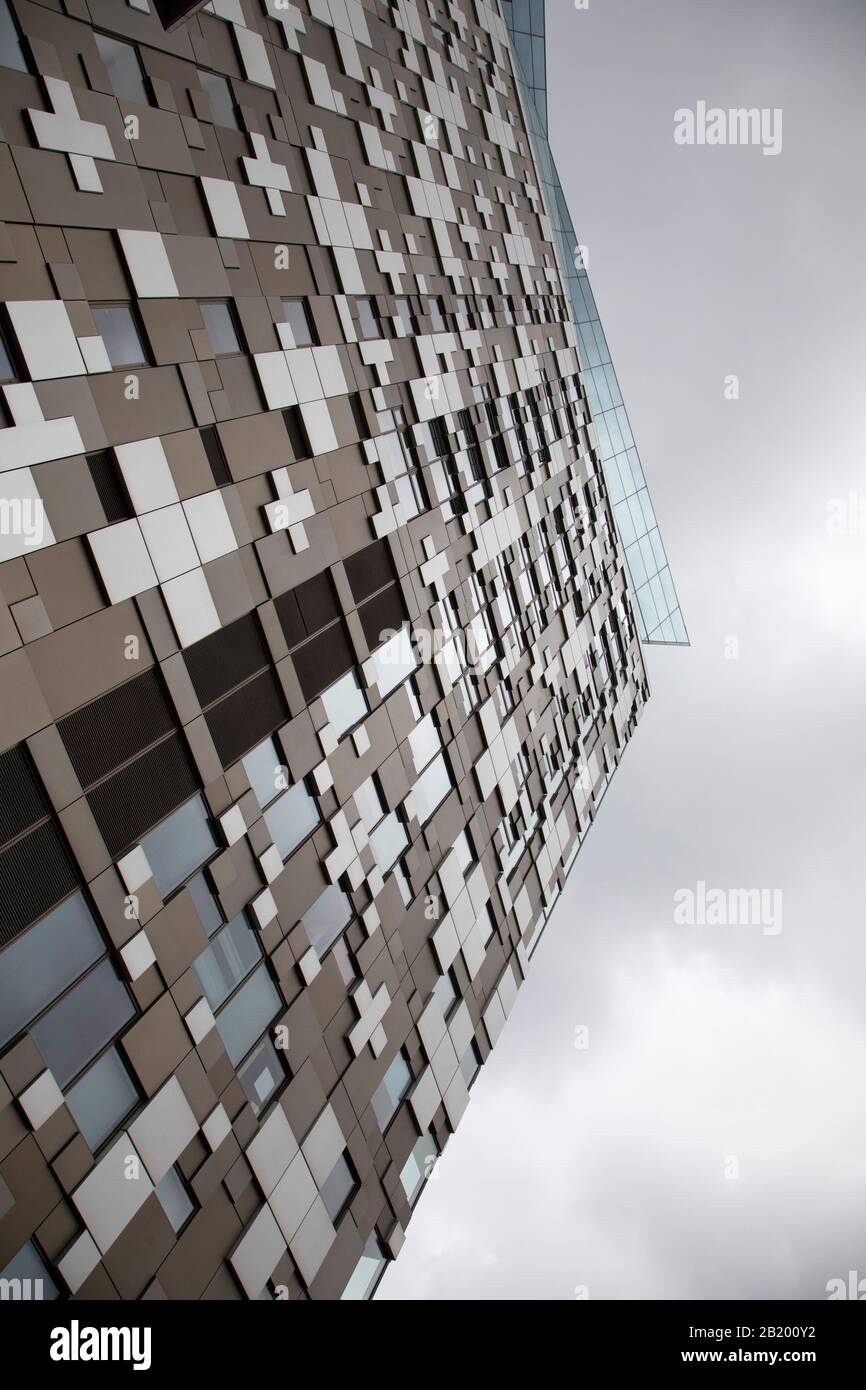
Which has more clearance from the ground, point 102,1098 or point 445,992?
point 102,1098

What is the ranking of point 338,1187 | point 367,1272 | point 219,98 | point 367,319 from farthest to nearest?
point 367,319 → point 367,1272 → point 219,98 → point 338,1187

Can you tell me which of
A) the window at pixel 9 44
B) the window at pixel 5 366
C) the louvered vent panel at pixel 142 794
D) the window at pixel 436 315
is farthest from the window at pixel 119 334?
the window at pixel 436 315

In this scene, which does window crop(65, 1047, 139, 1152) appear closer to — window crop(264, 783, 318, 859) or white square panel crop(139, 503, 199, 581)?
window crop(264, 783, 318, 859)

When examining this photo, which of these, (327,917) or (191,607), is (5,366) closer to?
(191,607)

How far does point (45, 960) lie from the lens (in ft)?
35.7

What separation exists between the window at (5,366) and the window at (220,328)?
4.69m

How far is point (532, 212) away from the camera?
35844 millimetres

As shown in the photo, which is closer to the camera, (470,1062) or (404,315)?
(470,1062)

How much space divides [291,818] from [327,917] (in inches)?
92.7

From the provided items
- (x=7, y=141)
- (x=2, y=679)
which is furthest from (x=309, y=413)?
(x=2, y=679)

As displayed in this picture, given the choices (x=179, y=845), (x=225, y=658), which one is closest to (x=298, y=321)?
(x=225, y=658)
